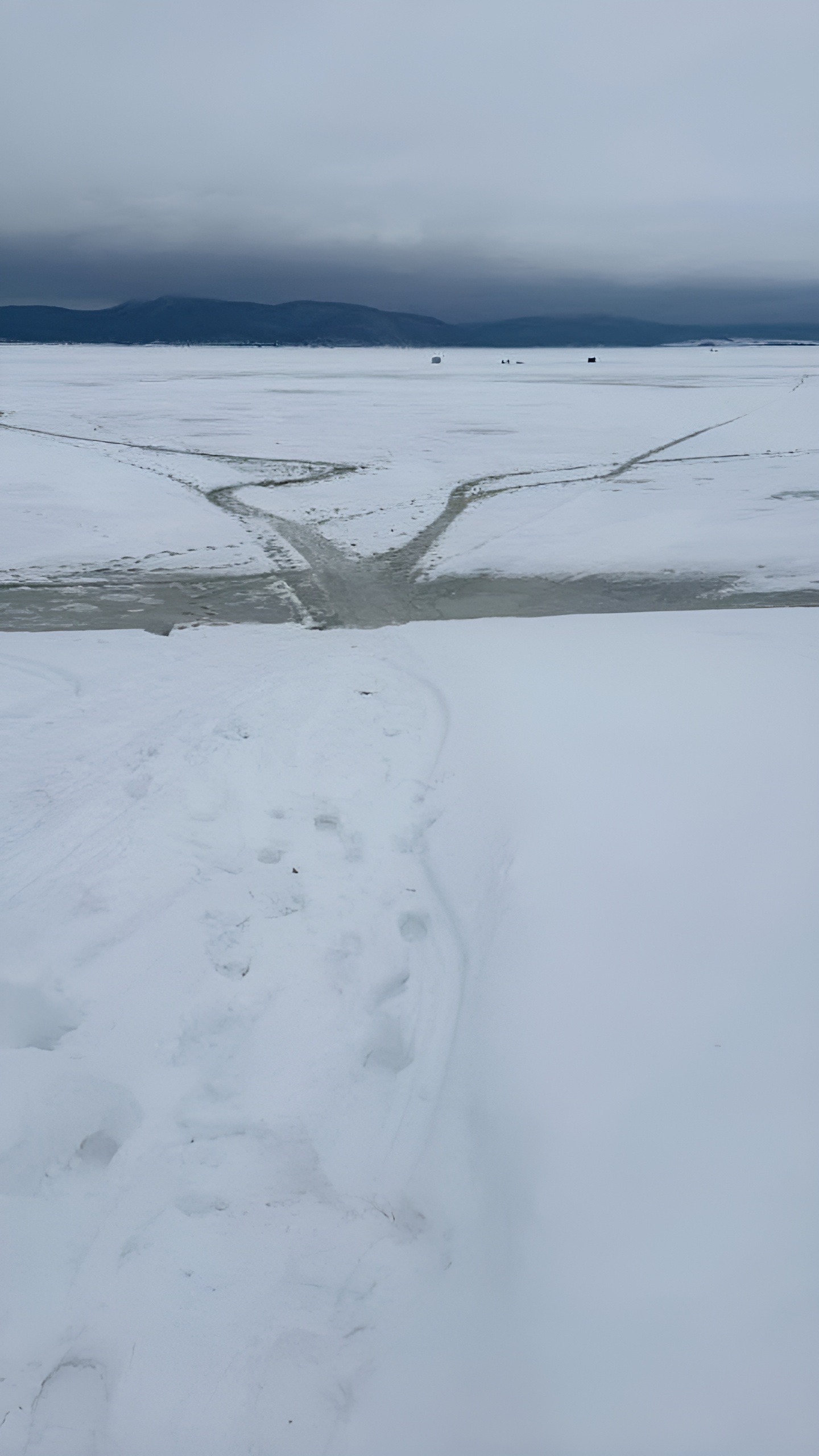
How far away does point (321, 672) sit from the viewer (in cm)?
543

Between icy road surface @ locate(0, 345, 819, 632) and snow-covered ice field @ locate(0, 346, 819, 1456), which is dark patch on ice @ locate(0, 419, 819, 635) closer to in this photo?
icy road surface @ locate(0, 345, 819, 632)

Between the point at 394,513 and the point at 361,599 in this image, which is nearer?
the point at 361,599

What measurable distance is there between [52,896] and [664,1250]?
250 centimetres

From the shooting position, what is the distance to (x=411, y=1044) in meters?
2.69

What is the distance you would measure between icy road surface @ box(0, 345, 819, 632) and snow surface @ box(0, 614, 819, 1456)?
9.39 ft

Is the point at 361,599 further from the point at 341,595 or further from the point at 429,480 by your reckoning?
the point at 429,480

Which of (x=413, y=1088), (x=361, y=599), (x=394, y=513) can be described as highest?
(x=394, y=513)

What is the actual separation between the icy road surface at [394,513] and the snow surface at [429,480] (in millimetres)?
50

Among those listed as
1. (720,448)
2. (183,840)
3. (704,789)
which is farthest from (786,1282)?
(720,448)

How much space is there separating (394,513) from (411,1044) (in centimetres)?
853

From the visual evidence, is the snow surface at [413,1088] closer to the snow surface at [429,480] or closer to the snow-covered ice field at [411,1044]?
the snow-covered ice field at [411,1044]

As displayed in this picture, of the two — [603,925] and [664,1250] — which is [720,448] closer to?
[603,925]

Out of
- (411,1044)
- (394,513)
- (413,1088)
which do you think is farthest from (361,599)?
(413,1088)

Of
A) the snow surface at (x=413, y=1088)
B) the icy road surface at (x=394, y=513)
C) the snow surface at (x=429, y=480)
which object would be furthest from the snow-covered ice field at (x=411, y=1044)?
the snow surface at (x=429, y=480)
